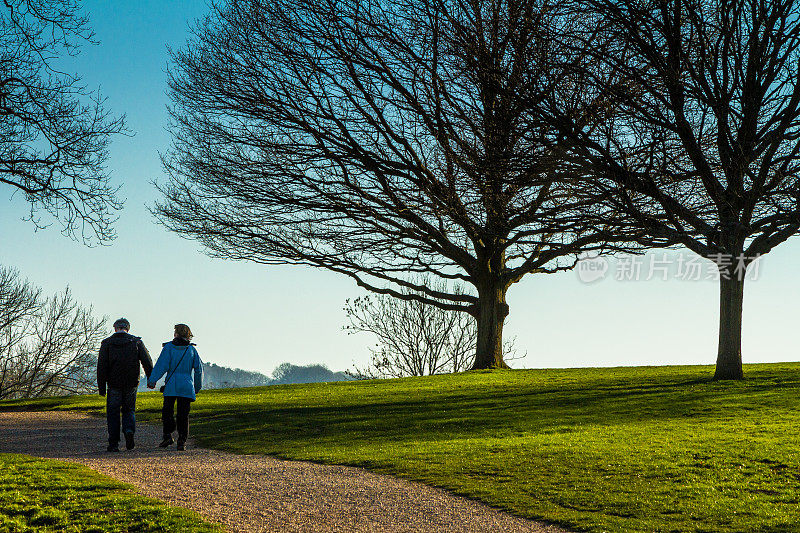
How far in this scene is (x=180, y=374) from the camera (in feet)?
44.8

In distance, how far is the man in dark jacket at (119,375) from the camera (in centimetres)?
1357

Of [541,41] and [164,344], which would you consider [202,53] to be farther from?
[164,344]

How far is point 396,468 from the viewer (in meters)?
11.7

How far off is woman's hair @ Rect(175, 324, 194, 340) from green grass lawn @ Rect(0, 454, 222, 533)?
3736mm

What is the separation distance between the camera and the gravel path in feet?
27.7

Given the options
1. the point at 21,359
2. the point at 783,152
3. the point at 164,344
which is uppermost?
the point at 783,152

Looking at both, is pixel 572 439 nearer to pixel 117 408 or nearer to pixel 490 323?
pixel 117 408

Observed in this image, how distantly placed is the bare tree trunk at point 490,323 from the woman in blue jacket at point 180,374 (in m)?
16.7

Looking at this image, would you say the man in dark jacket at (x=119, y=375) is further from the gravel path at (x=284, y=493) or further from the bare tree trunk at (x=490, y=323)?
the bare tree trunk at (x=490, y=323)

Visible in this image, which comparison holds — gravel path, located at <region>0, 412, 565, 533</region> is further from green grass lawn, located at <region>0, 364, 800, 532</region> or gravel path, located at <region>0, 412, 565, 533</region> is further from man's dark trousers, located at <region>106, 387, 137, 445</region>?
green grass lawn, located at <region>0, 364, 800, 532</region>

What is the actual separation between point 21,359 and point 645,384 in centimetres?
3581

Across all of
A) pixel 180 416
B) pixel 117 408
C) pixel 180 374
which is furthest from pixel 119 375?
pixel 180 416

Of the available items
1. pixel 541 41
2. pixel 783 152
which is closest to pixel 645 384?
pixel 783 152

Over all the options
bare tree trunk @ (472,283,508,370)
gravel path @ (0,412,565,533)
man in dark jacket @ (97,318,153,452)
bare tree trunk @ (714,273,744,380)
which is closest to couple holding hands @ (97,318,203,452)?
man in dark jacket @ (97,318,153,452)
